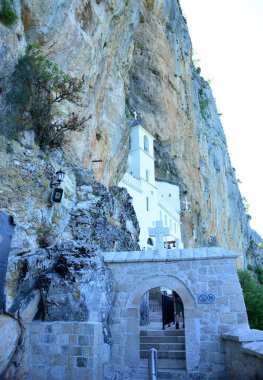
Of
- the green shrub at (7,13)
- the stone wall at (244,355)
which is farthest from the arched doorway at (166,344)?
the green shrub at (7,13)

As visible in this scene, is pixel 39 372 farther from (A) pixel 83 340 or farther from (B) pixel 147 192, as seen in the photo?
(B) pixel 147 192

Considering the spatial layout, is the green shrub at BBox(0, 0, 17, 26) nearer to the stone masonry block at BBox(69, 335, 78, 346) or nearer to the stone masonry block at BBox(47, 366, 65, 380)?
the stone masonry block at BBox(69, 335, 78, 346)

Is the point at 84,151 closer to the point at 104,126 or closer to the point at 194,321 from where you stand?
the point at 104,126

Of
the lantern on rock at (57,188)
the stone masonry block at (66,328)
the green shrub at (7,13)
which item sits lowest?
the stone masonry block at (66,328)

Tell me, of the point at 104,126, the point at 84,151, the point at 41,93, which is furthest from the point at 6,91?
the point at 104,126

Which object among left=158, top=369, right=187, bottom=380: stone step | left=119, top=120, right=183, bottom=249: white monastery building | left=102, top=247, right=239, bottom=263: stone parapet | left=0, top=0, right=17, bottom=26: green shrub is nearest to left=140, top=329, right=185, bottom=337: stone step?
left=158, top=369, right=187, bottom=380: stone step

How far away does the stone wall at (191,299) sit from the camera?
25.3 feet

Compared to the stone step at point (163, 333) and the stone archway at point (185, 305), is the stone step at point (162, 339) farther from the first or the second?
the stone archway at point (185, 305)

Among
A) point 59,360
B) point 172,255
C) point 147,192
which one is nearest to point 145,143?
point 147,192

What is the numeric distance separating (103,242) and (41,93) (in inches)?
198

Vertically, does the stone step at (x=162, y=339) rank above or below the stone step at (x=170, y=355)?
above

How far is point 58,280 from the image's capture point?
24.7 ft

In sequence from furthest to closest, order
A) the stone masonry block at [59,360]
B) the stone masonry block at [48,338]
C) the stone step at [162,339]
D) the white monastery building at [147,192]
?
the white monastery building at [147,192], the stone step at [162,339], the stone masonry block at [48,338], the stone masonry block at [59,360]

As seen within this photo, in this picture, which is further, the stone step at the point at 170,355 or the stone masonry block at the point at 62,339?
the stone step at the point at 170,355
